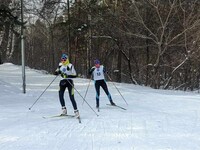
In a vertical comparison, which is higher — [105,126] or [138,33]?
[138,33]

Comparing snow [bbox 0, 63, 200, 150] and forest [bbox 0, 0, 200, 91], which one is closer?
snow [bbox 0, 63, 200, 150]

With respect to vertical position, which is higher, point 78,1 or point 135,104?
point 78,1

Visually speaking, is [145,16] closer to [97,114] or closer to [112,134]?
[97,114]

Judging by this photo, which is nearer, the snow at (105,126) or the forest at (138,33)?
the snow at (105,126)

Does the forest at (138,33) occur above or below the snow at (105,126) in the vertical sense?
above

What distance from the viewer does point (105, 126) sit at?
1042 centimetres

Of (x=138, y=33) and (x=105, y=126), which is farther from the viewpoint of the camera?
(x=138, y=33)

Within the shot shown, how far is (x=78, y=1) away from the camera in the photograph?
34.4 meters

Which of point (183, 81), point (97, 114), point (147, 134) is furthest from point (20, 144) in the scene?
point (183, 81)

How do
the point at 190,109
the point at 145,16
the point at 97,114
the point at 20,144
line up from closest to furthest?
the point at 20,144
the point at 97,114
the point at 190,109
the point at 145,16

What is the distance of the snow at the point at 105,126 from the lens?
8.32 metres

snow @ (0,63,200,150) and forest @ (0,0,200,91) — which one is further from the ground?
forest @ (0,0,200,91)

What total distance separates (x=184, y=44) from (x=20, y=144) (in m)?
19.3

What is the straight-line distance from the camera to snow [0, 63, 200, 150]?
8.32 m
